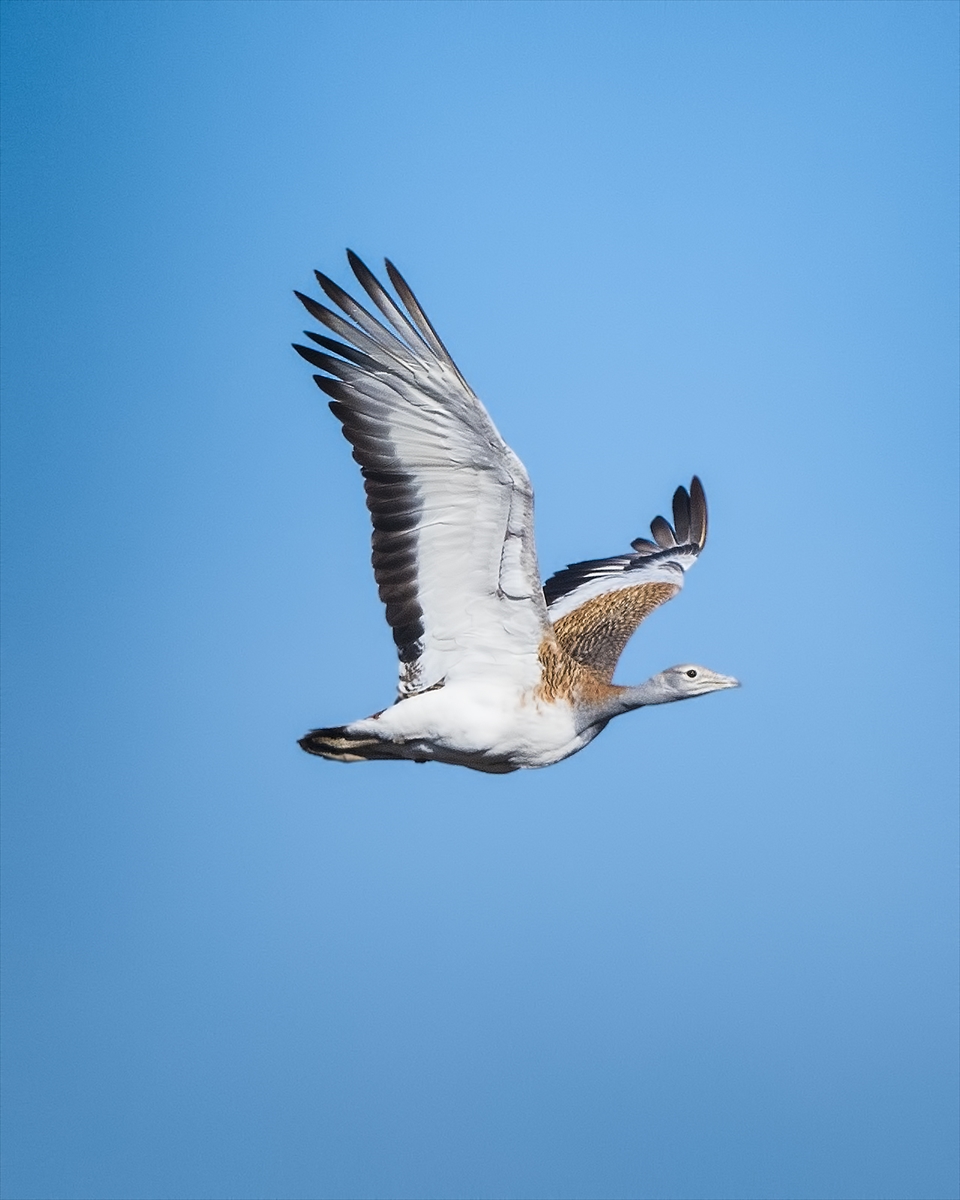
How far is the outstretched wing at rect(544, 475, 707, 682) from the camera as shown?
18.7 m

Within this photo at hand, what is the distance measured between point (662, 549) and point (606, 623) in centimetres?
441

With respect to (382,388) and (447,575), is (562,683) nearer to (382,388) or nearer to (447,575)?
(447,575)

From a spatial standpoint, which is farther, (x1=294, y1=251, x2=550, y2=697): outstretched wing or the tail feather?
the tail feather

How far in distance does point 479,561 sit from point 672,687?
8.09 feet

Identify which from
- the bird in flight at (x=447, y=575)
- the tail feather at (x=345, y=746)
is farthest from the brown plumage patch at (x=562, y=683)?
the tail feather at (x=345, y=746)

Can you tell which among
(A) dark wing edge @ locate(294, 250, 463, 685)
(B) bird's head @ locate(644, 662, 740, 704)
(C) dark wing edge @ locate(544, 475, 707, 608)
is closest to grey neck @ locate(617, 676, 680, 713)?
(B) bird's head @ locate(644, 662, 740, 704)

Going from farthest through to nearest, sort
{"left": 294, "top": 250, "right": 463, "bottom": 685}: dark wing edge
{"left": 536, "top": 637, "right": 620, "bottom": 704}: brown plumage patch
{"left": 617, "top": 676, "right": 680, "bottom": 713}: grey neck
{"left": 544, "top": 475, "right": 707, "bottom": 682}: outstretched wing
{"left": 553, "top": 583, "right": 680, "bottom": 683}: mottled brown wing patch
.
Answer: {"left": 544, "top": 475, "right": 707, "bottom": 682}: outstretched wing → {"left": 553, "top": 583, "right": 680, "bottom": 683}: mottled brown wing patch → {"left": 617, "top": 676, "right": 680, "bottom": 713}: grey neck → {"left": 536, "top": 637, "right": 620, "bottom": 704}: brown plumage patch → {"left": 294, "top": 250, "right": 463, "bottom": 685}: dark wing edge

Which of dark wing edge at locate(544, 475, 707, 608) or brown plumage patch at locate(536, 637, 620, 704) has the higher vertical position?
dark wing edge at locate(544, 475, 707, 608)

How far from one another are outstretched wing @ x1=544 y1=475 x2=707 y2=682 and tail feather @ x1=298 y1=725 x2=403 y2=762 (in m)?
2.28

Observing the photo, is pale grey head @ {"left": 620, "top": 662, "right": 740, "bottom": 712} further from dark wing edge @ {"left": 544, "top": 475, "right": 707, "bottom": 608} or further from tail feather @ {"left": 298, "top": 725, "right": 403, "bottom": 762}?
dark wing edge @ {"left": 544, "top": 475, "right": 707, "bottom": 608}

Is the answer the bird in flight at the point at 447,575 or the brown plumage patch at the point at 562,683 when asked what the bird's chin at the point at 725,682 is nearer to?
the bird in flight at the point at 447,575

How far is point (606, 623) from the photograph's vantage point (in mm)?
19328

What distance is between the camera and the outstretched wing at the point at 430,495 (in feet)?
52.0

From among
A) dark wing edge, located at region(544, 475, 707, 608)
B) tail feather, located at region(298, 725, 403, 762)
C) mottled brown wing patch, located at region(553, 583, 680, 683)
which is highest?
dark wing edge, located at region(544, 475, 707, 608)
